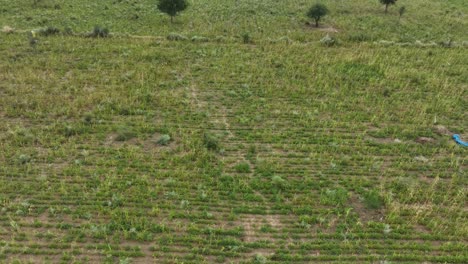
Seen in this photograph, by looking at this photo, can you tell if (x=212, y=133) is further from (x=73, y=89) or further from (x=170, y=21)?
(x=170, y=21)

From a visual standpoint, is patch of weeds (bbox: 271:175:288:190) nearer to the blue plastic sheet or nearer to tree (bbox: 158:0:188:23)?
the blue plastic sheet

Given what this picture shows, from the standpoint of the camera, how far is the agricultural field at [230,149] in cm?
1038

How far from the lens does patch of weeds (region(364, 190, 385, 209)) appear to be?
38.4 ft

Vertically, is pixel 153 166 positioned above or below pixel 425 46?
below

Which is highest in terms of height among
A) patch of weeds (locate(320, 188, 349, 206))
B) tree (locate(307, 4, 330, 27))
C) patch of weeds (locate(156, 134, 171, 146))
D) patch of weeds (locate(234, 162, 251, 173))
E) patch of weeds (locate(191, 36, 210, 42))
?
tree (locate(307, 4, 330, 27))

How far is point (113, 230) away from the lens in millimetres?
10492

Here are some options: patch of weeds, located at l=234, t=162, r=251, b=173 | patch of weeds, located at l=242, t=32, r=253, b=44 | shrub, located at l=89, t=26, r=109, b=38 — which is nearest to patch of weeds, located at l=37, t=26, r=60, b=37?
shrub, located at l=89, t=26, r=109, b=38

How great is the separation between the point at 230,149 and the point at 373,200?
523 centimetres

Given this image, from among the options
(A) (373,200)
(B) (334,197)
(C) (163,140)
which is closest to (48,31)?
(C) (163,140)

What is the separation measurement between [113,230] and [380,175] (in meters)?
8.84

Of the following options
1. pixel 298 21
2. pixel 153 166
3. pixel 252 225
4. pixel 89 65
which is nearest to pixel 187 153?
pixel 153 166

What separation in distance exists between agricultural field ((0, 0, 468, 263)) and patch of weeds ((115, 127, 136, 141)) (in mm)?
53

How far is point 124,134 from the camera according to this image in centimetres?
1453

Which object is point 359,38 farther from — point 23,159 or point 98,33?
point 23,159
